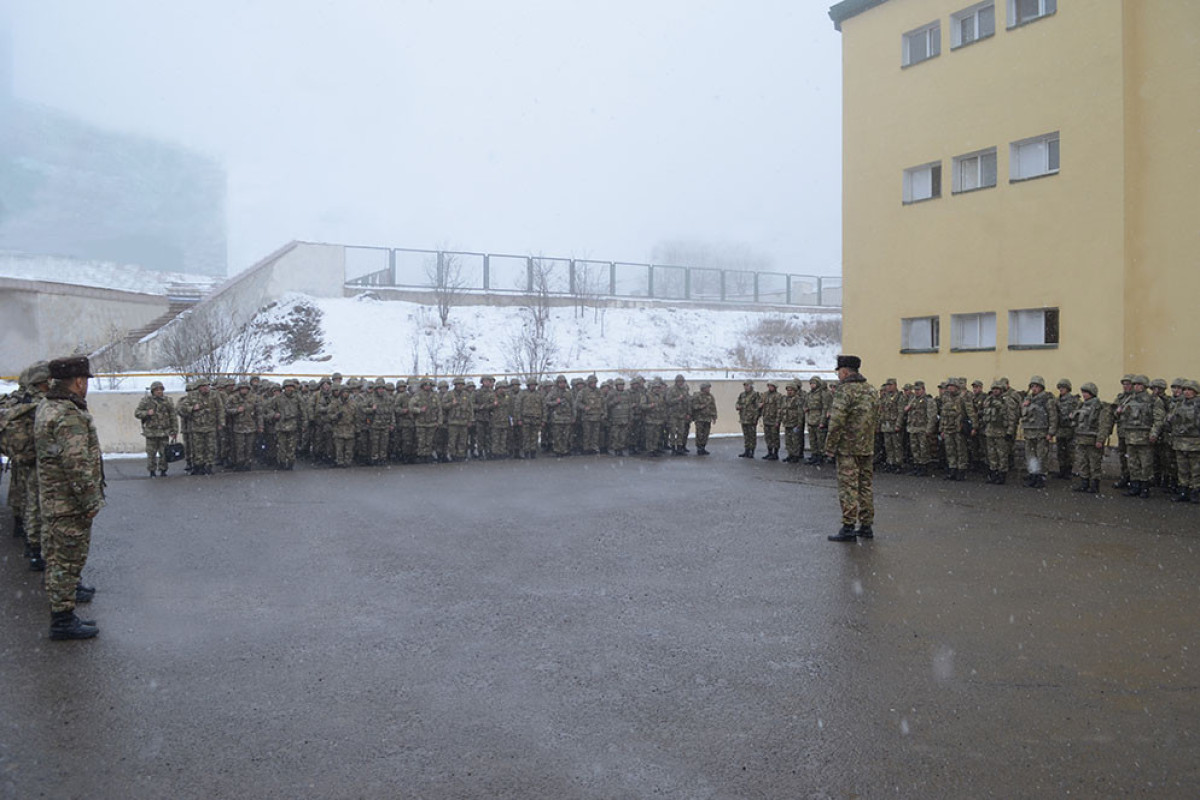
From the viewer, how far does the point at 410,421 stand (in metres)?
17.7

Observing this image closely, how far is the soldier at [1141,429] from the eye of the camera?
41.3ft

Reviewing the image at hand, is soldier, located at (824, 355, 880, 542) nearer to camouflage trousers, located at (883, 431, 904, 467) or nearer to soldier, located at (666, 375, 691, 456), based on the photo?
camouflage trousers, located at (883, 431, 904, 467)

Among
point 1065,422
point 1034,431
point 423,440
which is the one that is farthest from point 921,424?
point 423,440

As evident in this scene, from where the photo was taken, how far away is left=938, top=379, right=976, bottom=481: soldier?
15.0 metres

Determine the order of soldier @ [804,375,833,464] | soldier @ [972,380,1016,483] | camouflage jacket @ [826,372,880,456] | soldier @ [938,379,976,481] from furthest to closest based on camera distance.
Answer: soldier @ [804,375,833,464] < soldier @ [938,379,976,481] < soldier @ [972,380,1016,483] < camouflage jacket @ [826,372,880,456]

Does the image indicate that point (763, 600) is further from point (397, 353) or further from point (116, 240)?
point (116, 240)

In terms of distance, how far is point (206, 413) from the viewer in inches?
611

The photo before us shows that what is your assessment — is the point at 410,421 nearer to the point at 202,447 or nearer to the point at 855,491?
the point at 202,447

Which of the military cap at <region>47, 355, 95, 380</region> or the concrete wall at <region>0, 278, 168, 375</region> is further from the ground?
the concrete wall at <region>0, 278, 168, 375</region>

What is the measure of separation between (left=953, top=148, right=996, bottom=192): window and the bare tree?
2077 cm

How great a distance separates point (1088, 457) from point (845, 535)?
20.6 feet

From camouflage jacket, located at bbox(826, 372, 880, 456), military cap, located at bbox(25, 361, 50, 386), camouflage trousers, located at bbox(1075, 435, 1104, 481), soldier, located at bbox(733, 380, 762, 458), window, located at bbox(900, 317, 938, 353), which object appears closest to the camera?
military cap, located at bbox(25, 361, 50, 386)

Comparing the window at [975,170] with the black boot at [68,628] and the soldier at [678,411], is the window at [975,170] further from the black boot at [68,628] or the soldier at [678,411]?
the black boot at [68,628]

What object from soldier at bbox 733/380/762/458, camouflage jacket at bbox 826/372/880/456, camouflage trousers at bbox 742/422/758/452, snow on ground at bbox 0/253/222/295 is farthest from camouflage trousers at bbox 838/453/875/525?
snow on ground at bbox 0/253/222/295
